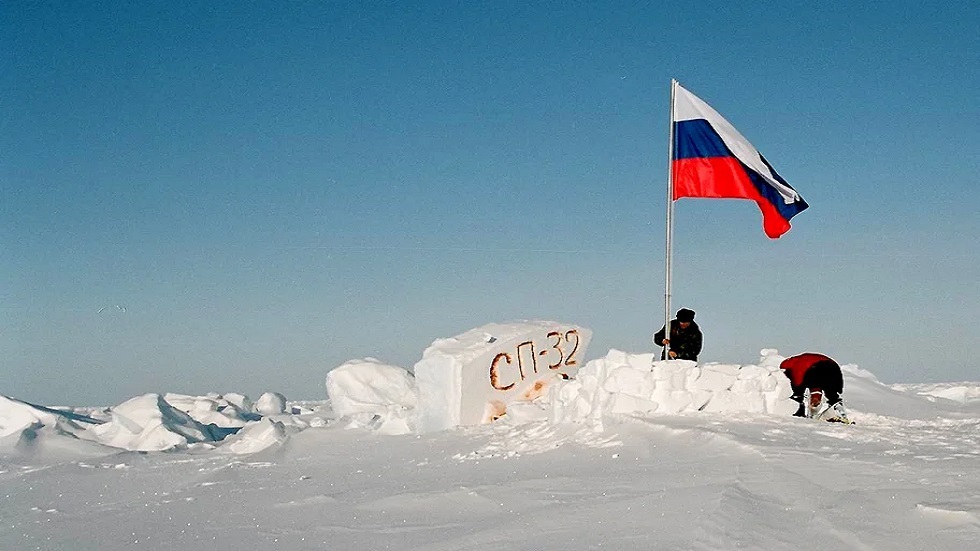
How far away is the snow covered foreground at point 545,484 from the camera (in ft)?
16.5

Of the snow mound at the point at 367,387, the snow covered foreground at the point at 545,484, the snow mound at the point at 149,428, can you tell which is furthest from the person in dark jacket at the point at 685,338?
the snow mound at the point at 149,428

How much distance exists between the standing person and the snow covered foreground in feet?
1.26

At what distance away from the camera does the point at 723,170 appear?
1125 centimetres

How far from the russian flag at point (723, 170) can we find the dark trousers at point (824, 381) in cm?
213

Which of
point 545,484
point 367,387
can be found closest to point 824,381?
point 545,484

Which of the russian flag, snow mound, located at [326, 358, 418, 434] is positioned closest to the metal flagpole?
the russian flag

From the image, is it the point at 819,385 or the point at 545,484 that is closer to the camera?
the point at 545,484

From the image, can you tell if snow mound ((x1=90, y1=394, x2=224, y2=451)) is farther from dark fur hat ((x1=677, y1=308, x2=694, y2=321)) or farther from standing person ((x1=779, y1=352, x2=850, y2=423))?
standing person ((x1=779, y1=352, x2=850, y2=423))

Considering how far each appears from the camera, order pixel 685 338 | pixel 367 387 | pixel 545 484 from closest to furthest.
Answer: pixel 545 484 → pixel 685 338 → pixel 367 387

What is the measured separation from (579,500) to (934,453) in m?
3.12

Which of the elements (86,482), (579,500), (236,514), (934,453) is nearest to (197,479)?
(86,482)

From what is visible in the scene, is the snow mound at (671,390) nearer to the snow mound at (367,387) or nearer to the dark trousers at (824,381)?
the dark trousers at (824,381)

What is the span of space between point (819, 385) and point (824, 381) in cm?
8

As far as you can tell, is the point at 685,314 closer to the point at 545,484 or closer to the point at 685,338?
the point at 685,338
